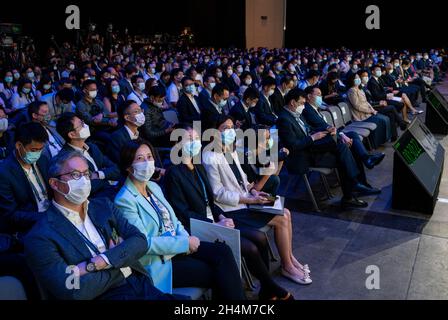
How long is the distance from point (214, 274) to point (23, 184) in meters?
1.60

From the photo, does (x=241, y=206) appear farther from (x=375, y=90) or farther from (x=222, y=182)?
(x=375, y=90)

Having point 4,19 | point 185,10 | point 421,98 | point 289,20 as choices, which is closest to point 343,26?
point 289,20

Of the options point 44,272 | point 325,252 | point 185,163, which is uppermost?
point 185,163

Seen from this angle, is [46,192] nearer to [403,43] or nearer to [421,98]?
[421,98]

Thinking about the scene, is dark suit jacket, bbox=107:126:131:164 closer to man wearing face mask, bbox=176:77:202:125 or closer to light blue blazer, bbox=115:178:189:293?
light blue blazer, bbox=115:178:189:293

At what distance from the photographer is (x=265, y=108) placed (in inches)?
297

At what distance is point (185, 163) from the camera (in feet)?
11.2

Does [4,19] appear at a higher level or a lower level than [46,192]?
higher

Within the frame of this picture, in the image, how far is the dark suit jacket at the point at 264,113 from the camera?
7.30 meters

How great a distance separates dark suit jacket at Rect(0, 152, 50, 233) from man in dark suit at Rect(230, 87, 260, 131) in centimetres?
394

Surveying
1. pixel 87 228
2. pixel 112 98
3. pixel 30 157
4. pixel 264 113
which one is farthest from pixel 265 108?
pixel 87 228
